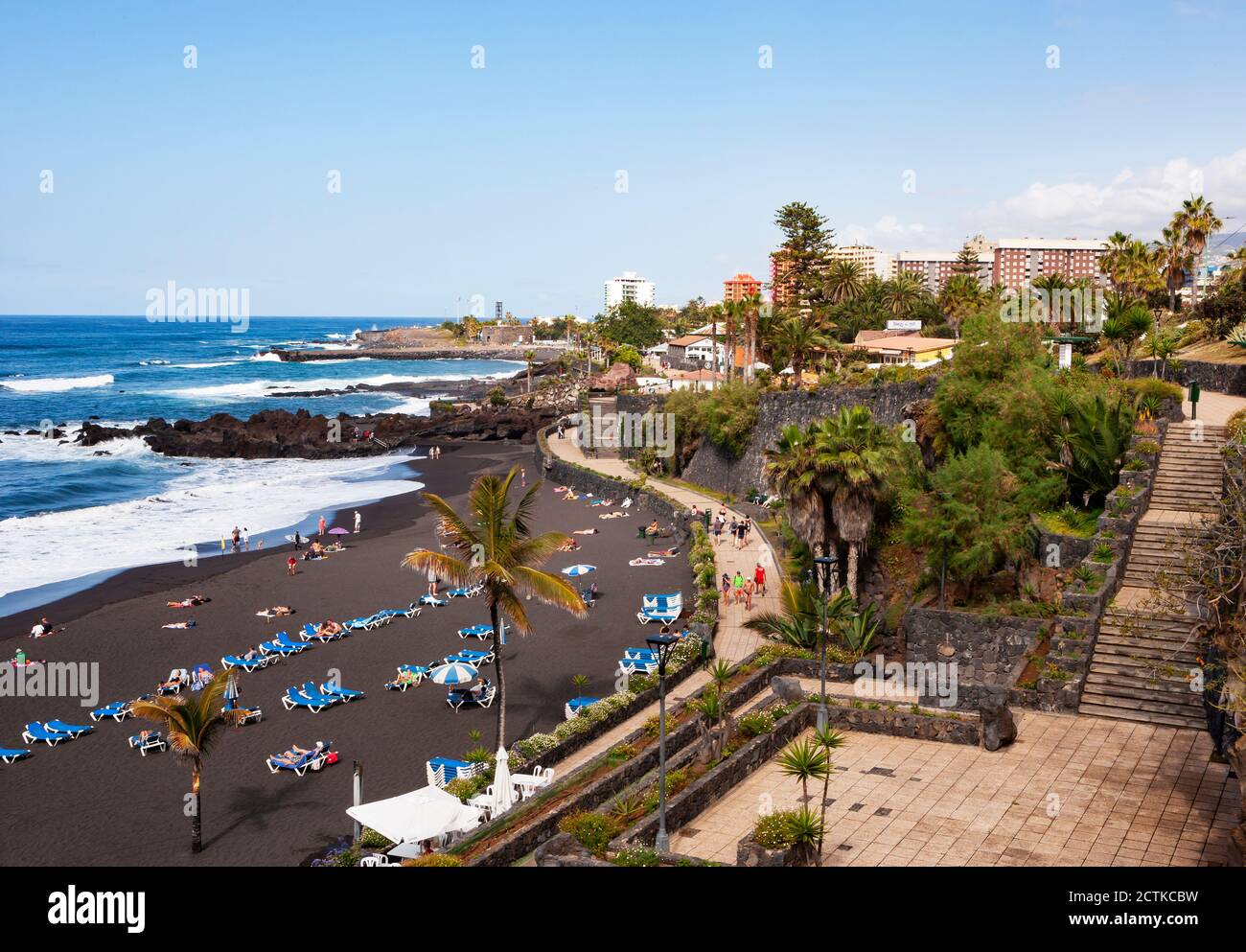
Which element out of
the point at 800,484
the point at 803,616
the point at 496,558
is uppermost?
the point at 800,484

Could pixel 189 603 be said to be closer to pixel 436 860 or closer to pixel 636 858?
pixel 436 860

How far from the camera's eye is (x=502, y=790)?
17.8 metres

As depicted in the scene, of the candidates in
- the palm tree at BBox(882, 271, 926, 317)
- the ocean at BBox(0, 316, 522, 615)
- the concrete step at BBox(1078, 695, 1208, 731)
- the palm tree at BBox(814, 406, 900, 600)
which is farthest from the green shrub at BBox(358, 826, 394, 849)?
the palm tree at BBox(882, 271, 926, 317)

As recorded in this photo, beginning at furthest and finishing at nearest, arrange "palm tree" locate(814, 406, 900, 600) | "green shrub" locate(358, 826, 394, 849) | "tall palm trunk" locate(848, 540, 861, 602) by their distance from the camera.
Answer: "tall palm trunk" locate(848, 540, 861, 602), "palm tree" locate(814, 406, 900, 600), "green shrub" locate(358, 826, 394, 849)

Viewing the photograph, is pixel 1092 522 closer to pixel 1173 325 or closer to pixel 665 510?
pixel 665 510

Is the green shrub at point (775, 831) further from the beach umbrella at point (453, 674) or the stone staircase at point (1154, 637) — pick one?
the beach umbrella at point (453, 674)

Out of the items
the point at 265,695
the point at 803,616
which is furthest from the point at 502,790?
the point at 265,695

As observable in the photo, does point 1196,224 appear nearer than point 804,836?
No

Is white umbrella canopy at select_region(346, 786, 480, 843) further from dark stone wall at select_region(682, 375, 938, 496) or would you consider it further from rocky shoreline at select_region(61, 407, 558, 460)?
rocky shoreline at select_region(61, 407, 558, 460)

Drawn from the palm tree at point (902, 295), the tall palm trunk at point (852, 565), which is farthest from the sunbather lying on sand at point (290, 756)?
the palm tree at point (902, 295)

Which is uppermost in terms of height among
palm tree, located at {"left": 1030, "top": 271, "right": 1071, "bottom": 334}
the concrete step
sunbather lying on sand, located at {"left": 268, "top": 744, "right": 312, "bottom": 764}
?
palm tree, located at {"left": 1030, "top": 271, "right": 1071, "bottom": 334}

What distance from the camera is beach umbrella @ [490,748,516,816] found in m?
17.7

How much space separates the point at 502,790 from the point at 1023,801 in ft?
28.6

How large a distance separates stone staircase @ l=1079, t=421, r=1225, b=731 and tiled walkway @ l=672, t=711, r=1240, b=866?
1.89ft
